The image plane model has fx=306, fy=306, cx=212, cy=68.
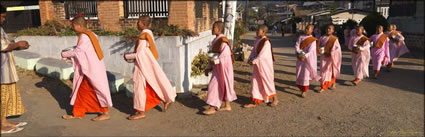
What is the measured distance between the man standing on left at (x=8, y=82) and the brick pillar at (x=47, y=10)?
5598 mm

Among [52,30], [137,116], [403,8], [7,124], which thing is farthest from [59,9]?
[403,8]

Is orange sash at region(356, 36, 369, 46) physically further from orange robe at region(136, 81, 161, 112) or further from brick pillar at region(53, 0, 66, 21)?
brick pillar at region(53, 0, 66, 21)

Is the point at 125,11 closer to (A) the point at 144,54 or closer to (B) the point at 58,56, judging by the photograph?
(B) the point at 58,56

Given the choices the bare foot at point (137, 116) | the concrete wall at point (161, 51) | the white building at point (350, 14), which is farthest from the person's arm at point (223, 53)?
the white building at point (350, 14)

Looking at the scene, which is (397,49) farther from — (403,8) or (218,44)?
(403,8)

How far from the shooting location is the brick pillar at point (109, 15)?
848 centimetres

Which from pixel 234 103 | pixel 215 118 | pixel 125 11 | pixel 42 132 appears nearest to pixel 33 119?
pixel 42 132

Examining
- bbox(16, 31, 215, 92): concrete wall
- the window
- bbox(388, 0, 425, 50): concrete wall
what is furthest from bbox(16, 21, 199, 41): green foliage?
the window

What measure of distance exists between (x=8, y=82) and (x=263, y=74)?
4.03 meters

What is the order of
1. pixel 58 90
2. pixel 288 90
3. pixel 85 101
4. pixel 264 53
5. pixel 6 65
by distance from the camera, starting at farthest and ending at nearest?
1. pixel 288 90
2. pixel 58 90
3. pixel 264 53
4. pixel 85 101
5. pixel 6 65

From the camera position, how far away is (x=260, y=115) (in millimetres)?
5441

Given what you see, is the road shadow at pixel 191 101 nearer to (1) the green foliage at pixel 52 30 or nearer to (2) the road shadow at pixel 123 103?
(2) the road shadow at pixel 123 103

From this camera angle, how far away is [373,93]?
23.4 feet

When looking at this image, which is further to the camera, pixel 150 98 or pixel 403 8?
pixel 403 8
